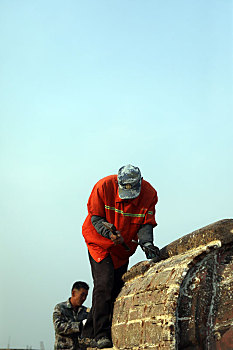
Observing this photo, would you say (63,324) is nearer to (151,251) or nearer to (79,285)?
(79,285)

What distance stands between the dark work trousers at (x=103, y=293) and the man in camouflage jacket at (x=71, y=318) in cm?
113

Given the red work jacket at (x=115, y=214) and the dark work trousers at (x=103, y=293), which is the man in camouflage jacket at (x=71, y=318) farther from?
the red work jacket at (x=115, y=214)

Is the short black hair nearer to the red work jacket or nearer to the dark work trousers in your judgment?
the dark work trousers

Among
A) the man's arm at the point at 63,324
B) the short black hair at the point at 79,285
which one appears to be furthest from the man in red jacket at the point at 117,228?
the short black hair at the point at 79,285

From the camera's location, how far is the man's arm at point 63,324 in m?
6.06

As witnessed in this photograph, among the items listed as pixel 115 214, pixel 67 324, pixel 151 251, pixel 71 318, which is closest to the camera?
pixel 151 251

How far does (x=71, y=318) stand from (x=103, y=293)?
5.77ft

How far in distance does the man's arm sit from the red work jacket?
1.41 m

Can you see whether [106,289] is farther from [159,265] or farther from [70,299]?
[70,299]

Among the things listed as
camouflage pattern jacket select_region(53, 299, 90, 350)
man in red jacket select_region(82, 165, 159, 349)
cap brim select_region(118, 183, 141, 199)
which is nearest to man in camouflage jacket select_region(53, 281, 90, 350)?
camouflage pattern jacket select_region(53, 299, 90, 350)

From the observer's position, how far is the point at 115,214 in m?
4.96

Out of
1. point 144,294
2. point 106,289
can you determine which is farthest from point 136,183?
point 144,294

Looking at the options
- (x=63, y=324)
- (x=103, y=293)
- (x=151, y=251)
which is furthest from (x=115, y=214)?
(x=63, y=324)

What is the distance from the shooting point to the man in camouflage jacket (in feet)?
20.0
